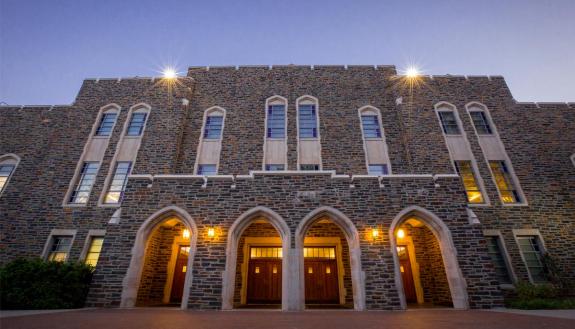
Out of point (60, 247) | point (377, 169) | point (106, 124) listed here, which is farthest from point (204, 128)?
point (377, 169)

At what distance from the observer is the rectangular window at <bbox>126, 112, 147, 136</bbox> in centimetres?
1441

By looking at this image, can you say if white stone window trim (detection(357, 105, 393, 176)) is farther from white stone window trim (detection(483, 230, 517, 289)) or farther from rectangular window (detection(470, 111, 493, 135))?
rectangular window (detection(470, 111, 493, 135))

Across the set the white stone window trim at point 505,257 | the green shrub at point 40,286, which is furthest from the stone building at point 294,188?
the green shrub at point 40,286

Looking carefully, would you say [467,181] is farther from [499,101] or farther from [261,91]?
[261,91]

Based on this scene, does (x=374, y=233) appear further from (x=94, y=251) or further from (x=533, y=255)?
(x=94, y=251)

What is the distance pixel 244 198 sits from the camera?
9.88 metres

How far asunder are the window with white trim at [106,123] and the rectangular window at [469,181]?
18872 millimetres

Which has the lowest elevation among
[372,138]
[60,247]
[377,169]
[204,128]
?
[60,247]

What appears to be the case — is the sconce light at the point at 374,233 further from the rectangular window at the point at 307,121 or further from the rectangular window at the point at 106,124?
the rectangular window at the point at 106,124

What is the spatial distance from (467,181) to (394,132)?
430 cm

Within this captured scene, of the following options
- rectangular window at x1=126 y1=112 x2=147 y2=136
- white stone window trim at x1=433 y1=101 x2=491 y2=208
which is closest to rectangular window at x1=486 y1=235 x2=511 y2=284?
white stone window trim at x1=433 y1=101 x2=491 y2=208

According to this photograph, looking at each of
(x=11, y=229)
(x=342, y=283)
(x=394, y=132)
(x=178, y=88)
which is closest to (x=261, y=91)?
(x=178, y=88)

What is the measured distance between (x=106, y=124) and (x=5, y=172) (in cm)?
553

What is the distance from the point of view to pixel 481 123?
14516 mm
